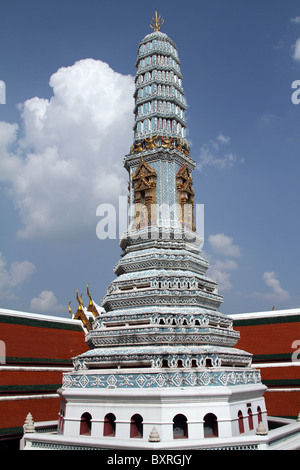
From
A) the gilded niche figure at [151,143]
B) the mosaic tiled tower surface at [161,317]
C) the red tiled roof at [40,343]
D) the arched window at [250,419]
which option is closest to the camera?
the mosaic tiled tower surface at [161,317]

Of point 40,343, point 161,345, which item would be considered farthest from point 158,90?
point 40,343

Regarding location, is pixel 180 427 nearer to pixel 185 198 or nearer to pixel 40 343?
pixel 185 198

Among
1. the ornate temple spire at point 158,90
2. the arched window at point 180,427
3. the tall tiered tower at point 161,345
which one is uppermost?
the ornate temple spire at point 158,90

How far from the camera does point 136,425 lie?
14.0 metres

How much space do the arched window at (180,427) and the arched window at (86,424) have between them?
325 centimetres

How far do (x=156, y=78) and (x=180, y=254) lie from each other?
11394 mm

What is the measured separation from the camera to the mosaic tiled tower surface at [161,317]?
13914 mm

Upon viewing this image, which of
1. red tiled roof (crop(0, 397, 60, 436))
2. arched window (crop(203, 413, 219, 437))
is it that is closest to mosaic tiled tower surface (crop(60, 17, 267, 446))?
arched window (crop(203, 413, 219, 437))

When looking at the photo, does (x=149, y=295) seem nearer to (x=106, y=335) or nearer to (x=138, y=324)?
(x=138, y=324)

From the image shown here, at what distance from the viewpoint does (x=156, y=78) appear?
2378 centimetres

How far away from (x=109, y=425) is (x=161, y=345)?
3.39 metres

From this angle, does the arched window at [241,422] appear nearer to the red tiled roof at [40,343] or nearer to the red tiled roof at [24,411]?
the red tiled roof at [24,411]

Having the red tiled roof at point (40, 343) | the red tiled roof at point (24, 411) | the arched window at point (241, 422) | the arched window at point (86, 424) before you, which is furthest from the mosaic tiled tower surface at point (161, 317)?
the red tiled roof at point (40, 343)

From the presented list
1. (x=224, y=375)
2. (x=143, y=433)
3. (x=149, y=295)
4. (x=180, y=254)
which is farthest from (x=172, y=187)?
(x=143, y=433)
